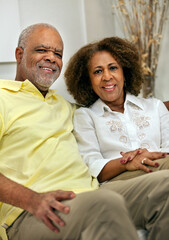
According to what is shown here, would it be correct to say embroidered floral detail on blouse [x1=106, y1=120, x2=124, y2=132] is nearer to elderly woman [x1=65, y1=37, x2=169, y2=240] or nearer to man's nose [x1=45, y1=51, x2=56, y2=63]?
elderly woman [x1=65, y1=37, x2=169, y2=240]

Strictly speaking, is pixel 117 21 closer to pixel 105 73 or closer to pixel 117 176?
pixel 105 73

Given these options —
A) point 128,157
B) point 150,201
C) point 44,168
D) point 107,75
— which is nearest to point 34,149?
point 44,168

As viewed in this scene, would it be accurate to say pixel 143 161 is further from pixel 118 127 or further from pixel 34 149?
pixel 34 149

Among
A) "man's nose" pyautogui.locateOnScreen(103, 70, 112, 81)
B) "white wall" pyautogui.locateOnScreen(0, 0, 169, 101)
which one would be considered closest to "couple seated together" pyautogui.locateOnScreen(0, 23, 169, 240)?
"man's nose" pyautogui.locateOnScreen(103, 70, 112, 81)

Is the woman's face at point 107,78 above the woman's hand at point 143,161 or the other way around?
above

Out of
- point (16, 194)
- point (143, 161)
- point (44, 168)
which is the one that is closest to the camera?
point (16, 194)

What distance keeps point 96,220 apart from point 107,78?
104cm

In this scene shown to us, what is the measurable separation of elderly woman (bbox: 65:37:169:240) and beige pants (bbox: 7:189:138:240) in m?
0.36

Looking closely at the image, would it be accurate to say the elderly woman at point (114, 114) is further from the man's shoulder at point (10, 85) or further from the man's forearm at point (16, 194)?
the man's forearm at point (16, 194)

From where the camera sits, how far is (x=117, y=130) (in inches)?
70.2

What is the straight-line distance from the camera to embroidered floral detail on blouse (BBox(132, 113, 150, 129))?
1817 millimetres

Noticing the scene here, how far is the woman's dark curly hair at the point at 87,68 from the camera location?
6.45 feet

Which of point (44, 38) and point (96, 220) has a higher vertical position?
point (44, 38)

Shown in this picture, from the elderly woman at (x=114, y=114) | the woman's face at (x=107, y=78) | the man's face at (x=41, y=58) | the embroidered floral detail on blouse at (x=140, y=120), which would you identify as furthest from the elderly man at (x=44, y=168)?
the embroidered floral detail on blouse at (x=140, y=120)
